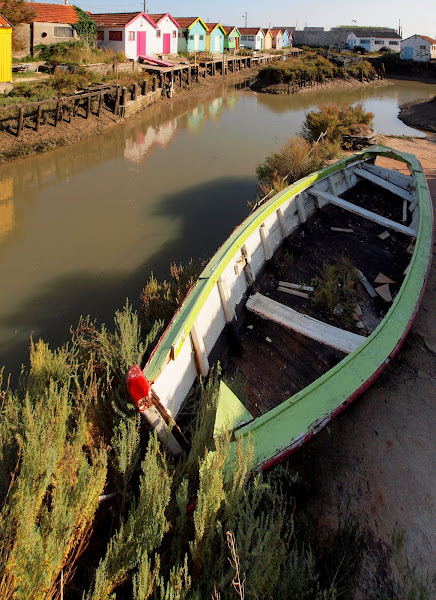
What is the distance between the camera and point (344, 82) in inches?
1585

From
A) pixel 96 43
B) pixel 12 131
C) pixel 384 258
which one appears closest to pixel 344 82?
pixel 96 43

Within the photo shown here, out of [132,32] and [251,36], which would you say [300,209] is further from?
[251,36]

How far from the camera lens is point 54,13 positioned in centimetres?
2664

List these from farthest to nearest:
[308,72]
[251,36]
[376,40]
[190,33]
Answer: [376,40] → [251,36] → [190,33] → [308,72]

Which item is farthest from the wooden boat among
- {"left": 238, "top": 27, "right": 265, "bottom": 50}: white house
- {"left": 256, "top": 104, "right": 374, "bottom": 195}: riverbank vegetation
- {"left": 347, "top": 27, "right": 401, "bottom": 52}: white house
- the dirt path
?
{"left": 347, "top": 27, "right": 401, "bottom": 52}: white house

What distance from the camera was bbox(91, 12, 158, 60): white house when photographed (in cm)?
2914

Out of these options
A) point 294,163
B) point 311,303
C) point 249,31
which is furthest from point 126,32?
point 249,31

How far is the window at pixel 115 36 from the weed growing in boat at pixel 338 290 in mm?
29380

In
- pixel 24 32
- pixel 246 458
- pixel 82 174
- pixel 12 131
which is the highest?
pixel 24 32

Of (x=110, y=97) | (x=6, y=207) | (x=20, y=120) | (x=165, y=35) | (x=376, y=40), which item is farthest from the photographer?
(x=376, y=40)

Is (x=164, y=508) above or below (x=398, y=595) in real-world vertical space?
above

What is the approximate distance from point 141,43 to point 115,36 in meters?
2.25

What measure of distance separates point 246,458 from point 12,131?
50.7 ft

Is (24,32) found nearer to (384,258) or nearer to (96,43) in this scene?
(96,43)
